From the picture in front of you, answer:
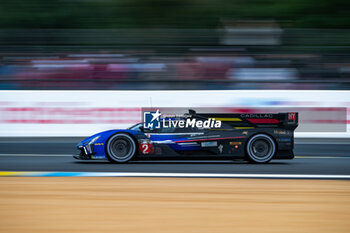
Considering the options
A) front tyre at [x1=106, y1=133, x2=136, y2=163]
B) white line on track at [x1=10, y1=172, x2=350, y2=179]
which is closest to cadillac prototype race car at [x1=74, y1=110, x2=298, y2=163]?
front tyre at [x1=106, y1=133, x2=136, y2=163]

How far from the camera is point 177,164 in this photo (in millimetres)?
8359

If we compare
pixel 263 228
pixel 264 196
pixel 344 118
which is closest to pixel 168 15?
pixel 344 118

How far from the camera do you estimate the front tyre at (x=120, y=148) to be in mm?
8305

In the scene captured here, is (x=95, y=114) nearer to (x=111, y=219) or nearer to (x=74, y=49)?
(x=74, y=49)

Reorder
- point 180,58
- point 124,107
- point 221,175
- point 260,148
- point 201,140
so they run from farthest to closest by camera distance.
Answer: point 180,58, point 124,107, point 260,148, point 201,140, point 221,175

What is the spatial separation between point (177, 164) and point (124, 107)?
459 centimetres

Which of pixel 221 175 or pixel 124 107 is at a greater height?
pixel 124 107

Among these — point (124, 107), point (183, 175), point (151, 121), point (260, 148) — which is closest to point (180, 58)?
point (124, 107)

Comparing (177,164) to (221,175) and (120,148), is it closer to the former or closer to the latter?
(120,148)

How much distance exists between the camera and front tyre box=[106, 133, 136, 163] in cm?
830

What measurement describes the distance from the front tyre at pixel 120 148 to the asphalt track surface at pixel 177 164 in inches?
5.5

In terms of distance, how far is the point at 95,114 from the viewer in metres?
12.6

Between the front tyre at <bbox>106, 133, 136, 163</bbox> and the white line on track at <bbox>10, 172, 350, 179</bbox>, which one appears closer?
the white line on track at <bbox>10, 172, 350, 179</bbox>

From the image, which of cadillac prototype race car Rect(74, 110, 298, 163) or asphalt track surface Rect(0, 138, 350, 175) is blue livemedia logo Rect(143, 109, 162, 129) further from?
asphalt track surface Rect(0, 138, 350, 175)
